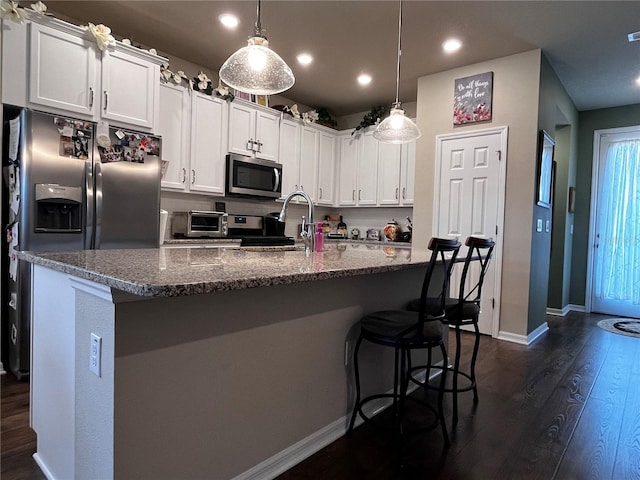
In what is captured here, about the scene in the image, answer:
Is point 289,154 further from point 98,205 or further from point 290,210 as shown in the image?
point 98,205

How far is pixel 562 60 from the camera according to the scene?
12.5 ft

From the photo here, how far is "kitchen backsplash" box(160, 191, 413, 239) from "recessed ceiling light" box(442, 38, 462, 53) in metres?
2.10

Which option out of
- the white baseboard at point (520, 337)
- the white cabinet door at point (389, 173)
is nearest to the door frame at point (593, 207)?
the white baseboard at point (520, 337)

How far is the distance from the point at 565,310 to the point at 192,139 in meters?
5.27

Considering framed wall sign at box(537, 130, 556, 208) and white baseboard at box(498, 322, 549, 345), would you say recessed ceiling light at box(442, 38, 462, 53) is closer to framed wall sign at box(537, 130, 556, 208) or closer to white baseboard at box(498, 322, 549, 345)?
framed wall sign at box(537, 130, 556, 208)

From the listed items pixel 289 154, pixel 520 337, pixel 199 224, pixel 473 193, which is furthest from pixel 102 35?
pixel 520 337

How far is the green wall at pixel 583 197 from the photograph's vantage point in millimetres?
5300

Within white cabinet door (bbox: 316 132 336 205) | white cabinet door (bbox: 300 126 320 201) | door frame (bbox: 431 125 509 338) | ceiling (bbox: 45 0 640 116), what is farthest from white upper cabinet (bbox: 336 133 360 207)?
door frame (bbox: 431 125 509 338)

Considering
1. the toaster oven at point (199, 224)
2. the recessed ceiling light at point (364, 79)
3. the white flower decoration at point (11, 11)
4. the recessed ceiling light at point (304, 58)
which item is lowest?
the toaster oven at point (199, 224)

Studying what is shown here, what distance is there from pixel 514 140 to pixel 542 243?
1.12m

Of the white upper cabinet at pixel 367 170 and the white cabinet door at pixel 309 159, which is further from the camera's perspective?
the white upper cabinet at pixel 367 170

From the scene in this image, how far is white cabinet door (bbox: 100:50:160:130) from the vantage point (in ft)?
9.50

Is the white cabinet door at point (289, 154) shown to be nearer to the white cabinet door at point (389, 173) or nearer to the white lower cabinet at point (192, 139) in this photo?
the white lower cabinet at point (192, 139)

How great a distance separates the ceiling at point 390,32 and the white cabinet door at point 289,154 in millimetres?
665
